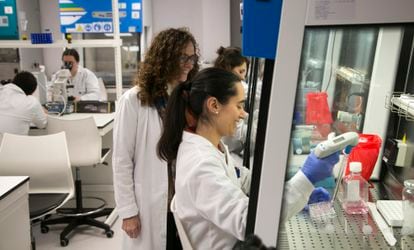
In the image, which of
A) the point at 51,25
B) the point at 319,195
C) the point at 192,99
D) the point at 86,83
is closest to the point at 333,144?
the point at 319,195

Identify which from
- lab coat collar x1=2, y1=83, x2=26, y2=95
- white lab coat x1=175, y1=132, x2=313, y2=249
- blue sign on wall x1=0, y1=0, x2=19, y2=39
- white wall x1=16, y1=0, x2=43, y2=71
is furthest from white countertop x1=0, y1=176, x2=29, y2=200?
white wall x1=16, y1=0, x2=43, y2=71

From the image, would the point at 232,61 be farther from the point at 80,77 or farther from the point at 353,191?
the point at 80,77

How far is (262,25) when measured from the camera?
2.79ft

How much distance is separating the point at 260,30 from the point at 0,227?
1.96 m

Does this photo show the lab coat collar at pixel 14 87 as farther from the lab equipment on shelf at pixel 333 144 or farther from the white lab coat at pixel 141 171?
the lab equipment on shelf at pixel 333 144

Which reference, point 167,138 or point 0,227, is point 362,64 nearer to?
point 167,138

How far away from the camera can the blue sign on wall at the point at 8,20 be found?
523 centimetres

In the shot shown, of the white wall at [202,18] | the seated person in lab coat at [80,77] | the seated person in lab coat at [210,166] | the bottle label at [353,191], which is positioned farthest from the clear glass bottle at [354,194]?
the white wall at [202,18]

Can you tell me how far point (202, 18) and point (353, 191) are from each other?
529 centimetres

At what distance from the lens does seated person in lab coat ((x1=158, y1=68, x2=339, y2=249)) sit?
1080 mm

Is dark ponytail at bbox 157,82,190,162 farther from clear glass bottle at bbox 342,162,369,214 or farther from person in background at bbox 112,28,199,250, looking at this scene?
clear glass bottle at bbox 342,162,369,214

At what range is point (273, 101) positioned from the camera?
0.85 meters

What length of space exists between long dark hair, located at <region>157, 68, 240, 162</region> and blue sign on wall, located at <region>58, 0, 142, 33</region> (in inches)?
176

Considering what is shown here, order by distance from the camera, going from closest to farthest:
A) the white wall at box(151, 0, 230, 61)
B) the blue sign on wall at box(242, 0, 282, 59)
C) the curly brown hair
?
the blue sign on wall at box(242, 0, 282, 59)
the curly brown hair
the white wall at box(151, 0, 230, 61)
